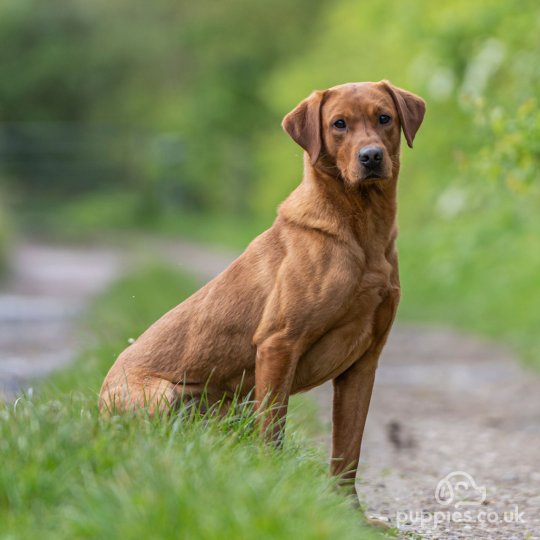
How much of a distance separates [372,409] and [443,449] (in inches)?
52.7

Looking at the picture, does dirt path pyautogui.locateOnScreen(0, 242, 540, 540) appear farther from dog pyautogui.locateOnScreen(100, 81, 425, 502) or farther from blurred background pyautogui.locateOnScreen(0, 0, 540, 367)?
blurred background pyautogui.locateOnScreen(0, 0, 540, 367)

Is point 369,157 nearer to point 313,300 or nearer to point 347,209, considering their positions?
point 347,209

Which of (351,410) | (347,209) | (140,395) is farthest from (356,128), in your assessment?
(140,395)

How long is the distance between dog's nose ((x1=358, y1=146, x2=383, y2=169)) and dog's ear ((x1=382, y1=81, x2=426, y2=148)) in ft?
1.04

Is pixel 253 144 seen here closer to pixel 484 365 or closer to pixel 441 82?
pixel 441 82

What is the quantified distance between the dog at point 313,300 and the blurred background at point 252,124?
2046mm

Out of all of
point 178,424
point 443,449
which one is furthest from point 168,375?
point 443,449

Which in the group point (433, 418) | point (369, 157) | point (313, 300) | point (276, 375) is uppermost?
point (369, 157)

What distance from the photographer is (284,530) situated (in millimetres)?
3340

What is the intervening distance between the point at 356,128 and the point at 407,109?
276mm

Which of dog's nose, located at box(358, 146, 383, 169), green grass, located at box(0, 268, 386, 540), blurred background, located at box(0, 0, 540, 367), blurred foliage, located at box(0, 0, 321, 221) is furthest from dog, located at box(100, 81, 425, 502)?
blurred foliage, located at box(0, 0, 321, 221)

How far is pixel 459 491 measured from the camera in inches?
220

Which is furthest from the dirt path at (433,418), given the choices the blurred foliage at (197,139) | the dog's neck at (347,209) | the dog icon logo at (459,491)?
the blurred foliage at (197,139)

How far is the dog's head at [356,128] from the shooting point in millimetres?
4598
